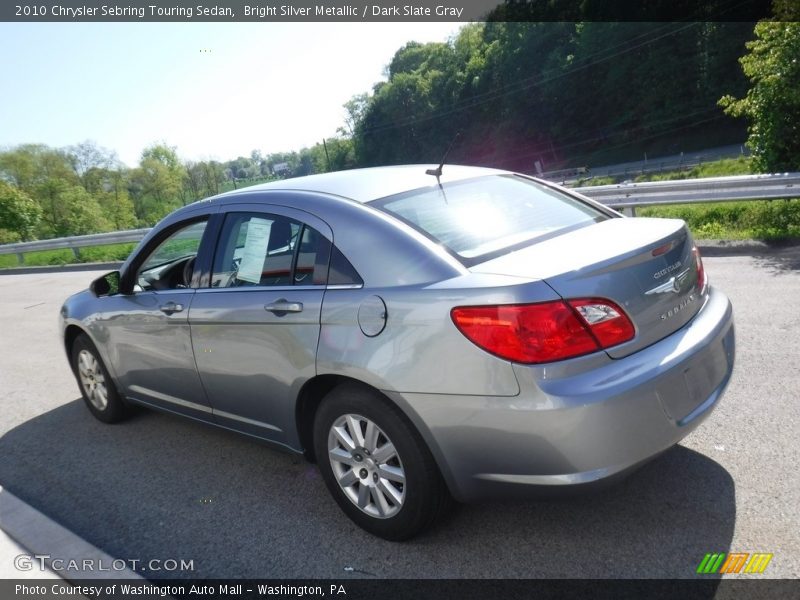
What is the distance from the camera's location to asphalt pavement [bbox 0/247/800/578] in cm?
277

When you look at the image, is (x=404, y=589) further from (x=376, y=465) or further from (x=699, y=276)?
(x=699, y=276)

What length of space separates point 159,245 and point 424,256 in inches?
94.0

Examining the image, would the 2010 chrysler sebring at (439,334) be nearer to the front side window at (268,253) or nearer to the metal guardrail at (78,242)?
the front side window at (268,253)

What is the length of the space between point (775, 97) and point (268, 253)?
9558 mm

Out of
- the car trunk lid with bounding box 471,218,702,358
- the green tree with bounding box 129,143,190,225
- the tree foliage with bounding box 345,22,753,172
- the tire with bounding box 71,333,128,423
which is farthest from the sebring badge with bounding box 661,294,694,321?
the green tree with bounding box 129,143,190,225

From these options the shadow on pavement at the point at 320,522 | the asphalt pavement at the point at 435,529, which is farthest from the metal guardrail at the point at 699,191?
the shadow on pavement at the point at 320,522

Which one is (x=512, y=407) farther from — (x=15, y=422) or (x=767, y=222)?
(x=767, y=222)

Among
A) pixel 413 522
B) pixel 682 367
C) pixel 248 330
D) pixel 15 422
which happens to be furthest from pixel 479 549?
pixel 15 422

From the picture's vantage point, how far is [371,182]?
3.59 meters

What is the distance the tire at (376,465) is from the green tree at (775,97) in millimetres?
9664

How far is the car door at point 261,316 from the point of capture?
10.5 feet

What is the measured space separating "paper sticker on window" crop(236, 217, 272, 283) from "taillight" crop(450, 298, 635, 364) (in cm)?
145

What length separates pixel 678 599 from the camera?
2.40 metres

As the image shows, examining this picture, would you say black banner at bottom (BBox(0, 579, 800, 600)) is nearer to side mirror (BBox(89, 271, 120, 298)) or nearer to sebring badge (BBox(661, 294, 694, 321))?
sebring badge (BBox(661, 294, 694, 321))
